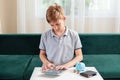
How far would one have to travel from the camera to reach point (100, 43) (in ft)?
9.45

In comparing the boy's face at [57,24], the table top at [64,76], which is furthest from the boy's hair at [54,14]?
the table top at [64,76]

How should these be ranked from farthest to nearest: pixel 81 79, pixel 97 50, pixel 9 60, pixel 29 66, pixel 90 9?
pixel 90 9 < pixel 97 50 < pixel 9 60 < pixel 29 66 < pixel 81 79

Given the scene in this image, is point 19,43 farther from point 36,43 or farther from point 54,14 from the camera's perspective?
point 54,14

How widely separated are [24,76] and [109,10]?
1743 millimetres

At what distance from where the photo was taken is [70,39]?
6.19 feet

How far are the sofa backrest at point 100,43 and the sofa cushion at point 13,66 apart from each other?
0.75 meters

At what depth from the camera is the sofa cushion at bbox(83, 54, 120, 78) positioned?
2203 millimetres

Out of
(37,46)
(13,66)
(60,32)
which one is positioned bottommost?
(13,66)

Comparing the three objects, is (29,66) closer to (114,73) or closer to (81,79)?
(114,73)

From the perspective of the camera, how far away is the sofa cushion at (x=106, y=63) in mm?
2203

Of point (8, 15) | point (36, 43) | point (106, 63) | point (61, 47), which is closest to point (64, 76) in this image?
point (61, 47)

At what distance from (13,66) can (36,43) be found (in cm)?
58

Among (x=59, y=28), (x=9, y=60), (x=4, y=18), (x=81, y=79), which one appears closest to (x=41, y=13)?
(x=4, y=18)

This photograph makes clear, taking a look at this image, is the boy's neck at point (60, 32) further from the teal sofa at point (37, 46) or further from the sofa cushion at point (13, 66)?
the teal sofa at point (37, 46)
